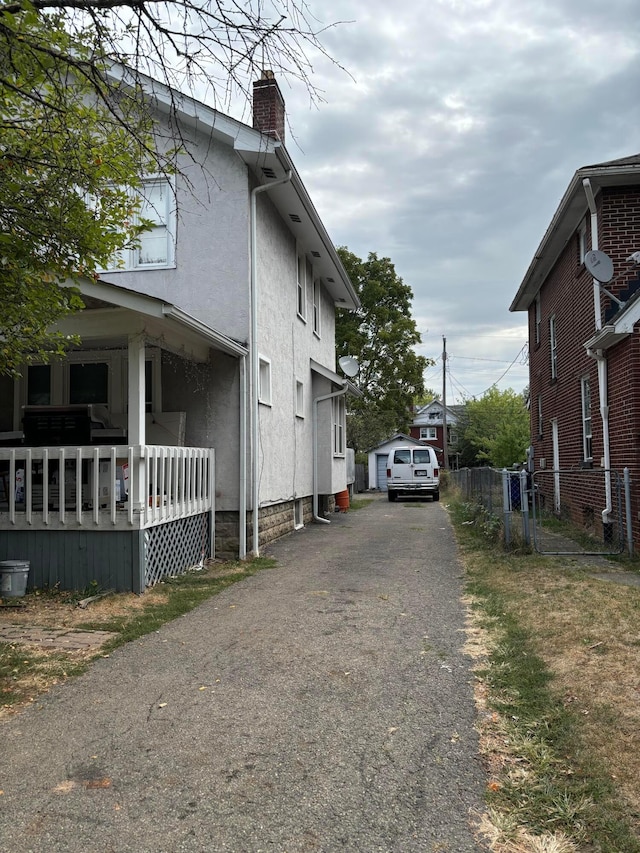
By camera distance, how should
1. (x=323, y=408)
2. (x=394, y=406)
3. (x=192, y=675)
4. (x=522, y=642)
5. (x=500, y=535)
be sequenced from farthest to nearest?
(x=394, y=406) → (x=323, y=408) → (x=500, y=535) → (x=522, y=642) → (x=192, y=675)

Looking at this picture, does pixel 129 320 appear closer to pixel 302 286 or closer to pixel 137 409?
pixel 137 409

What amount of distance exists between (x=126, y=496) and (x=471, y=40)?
5.78 meters

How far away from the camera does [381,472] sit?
42.8m

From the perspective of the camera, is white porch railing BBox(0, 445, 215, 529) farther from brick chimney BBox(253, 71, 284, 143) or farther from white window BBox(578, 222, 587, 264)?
A: white window BBox(578, 222, 587, 264)

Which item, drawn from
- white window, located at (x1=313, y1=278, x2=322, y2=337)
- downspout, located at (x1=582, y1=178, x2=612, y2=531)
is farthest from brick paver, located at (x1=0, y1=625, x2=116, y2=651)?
white window, located at (x1=313, y1=278, x2=322, y2=337)

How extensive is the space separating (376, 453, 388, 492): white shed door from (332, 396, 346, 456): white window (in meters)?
23.2

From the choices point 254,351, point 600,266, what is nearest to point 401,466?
point 600,266

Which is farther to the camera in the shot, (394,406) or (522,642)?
(394,406)

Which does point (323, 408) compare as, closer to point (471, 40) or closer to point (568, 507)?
point (568, 507)

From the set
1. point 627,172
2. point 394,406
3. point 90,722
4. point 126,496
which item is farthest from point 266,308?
point 394,406

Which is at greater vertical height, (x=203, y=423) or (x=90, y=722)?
(x=203, y=423)

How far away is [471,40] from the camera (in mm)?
5410

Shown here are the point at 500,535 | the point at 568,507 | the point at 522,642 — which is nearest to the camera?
the point at 522,642

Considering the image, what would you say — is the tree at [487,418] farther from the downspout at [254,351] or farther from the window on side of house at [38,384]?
the window on side of house at [38,384]
